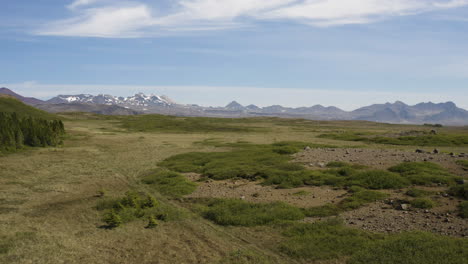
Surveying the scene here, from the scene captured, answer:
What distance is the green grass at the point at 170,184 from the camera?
27.2 m

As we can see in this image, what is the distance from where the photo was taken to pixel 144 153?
2035 inches

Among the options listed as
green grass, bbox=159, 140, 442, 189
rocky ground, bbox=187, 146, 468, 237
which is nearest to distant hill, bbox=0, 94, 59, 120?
green grass, bbox=159, 140, 442, 189

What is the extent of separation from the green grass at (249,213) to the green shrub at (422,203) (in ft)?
22.0

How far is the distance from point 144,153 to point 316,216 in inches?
1455

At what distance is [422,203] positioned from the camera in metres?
19.7

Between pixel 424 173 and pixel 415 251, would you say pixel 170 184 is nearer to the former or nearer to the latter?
pixel 415 251

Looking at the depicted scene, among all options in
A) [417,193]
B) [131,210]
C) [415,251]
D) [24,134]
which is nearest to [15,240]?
[131,210]

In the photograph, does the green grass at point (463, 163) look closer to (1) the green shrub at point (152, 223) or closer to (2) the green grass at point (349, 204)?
(2) the green grass at point (349, 204)

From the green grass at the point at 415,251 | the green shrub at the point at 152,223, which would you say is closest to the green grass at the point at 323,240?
the green grass at the point at 415,251

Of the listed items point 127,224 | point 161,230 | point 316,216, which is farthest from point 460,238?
point 127,224

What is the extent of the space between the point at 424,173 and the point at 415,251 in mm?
13104

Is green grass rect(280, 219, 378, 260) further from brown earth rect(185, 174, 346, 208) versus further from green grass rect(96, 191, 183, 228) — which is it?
green grass rect(96, 191, 183, 228)

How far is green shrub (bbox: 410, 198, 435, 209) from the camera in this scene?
19312mm

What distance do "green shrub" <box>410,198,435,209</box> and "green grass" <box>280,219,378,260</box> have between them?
5.20 metres
